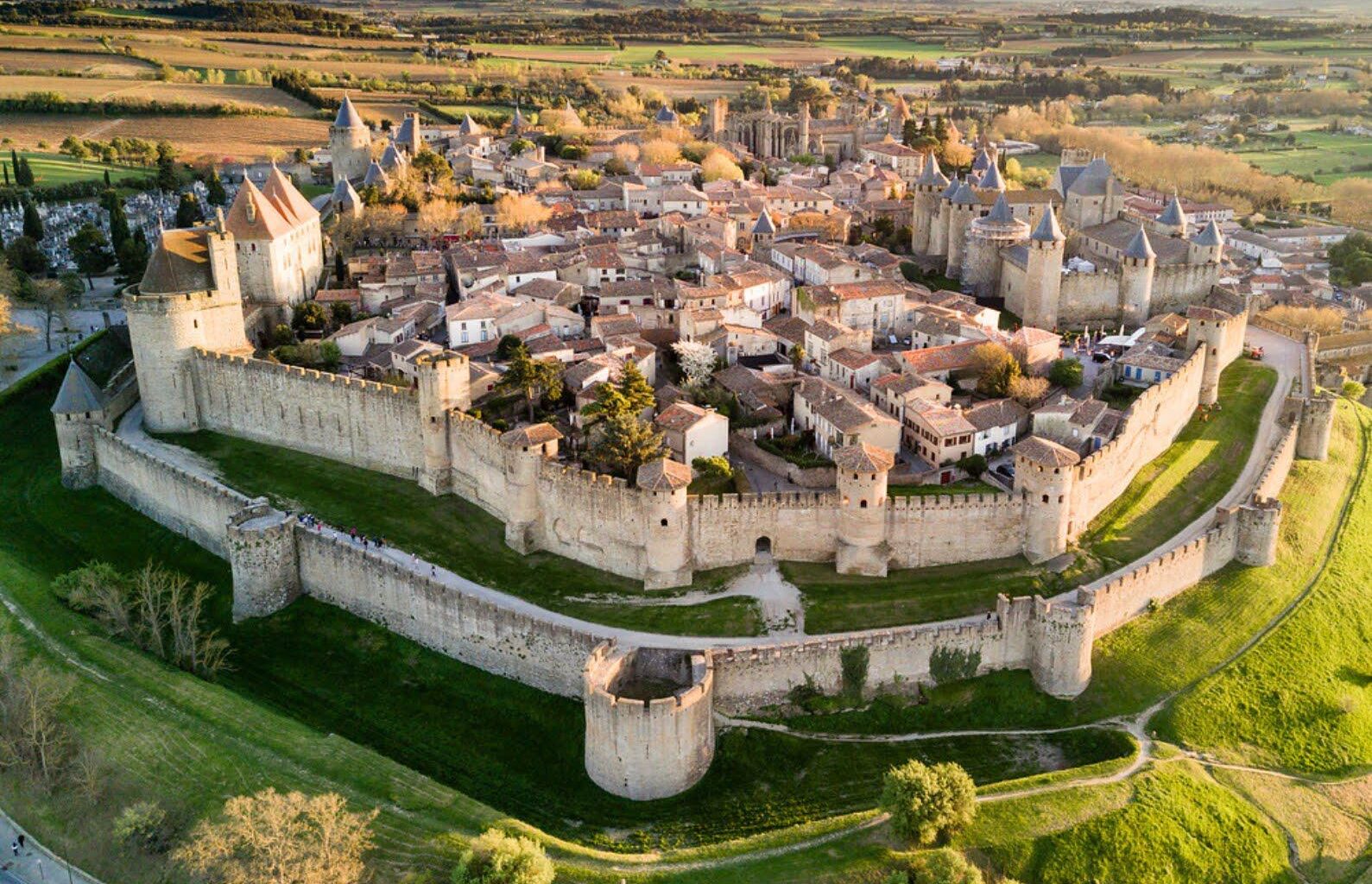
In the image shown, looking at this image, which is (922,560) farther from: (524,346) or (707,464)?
(524,346)

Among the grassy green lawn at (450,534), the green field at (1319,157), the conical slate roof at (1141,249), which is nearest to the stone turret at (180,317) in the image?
the grassy green lawn at (450,534)

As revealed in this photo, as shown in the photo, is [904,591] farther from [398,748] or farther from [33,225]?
[33,225]

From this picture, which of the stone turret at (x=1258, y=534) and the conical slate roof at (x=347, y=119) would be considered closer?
the stone turret at (x=1258, y=534)

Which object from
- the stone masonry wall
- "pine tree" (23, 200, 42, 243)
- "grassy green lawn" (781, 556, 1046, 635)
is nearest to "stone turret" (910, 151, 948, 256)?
"grassy green lawn" (781, 556, 1046, 635)

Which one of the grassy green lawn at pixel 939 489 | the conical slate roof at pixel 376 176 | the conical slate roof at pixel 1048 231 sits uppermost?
the conical slate roof at pixel 376 176

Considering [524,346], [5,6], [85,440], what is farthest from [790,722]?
[5,6]

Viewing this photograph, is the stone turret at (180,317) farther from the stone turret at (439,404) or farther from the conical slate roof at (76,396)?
the stone turret at (439,404)
